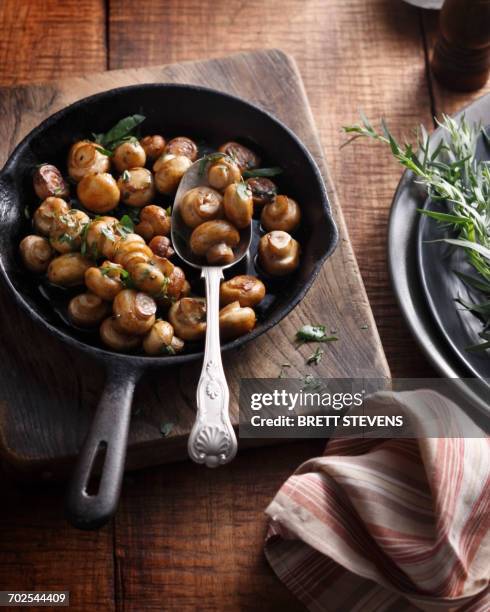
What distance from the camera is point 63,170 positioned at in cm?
119

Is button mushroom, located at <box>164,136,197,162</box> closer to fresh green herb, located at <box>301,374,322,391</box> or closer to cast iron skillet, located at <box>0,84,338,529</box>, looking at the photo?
cast iron skillet, located at <box>0,84,338,529</box>

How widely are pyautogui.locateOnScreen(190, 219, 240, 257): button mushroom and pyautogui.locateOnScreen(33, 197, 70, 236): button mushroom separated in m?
0.17

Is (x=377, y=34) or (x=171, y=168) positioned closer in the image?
(x=171, y=168)

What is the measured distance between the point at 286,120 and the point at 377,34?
0.31 metres

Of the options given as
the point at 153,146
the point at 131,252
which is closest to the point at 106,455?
the point at 131,252

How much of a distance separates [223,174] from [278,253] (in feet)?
0.41

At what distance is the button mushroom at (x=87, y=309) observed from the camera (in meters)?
1.04

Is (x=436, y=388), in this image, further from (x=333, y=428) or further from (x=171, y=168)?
(x=171, y=168)

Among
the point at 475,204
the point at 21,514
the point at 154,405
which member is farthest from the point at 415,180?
the point at 21,514

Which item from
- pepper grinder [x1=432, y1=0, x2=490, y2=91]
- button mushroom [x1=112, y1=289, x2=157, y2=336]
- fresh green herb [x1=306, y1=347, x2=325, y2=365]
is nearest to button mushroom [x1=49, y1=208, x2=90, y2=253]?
button mushroom [x1=112, y1=289, x2=157, y2=336]

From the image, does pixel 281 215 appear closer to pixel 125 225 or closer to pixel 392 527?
pixel 125 225

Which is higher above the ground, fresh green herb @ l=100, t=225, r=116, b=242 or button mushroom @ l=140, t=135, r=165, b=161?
button mushroom @ l=140, t=135, r=165, b=161

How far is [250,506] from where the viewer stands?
1.08m

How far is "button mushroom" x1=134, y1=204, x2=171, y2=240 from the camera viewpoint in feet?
3.64
